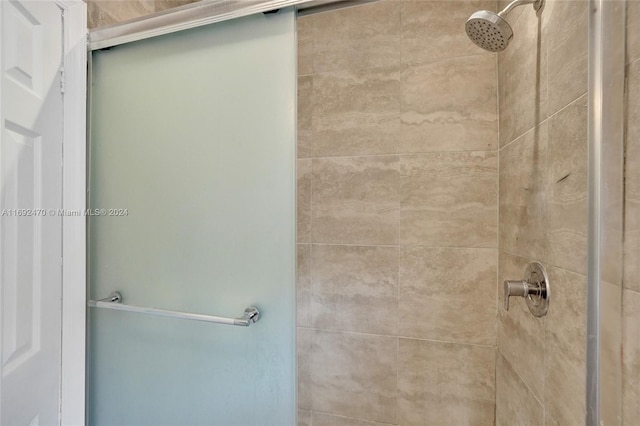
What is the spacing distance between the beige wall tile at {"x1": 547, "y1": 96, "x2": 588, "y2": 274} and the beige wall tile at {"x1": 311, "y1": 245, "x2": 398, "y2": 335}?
58cm

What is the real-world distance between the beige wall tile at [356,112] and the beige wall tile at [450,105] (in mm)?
52

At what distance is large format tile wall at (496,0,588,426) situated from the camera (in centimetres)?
56

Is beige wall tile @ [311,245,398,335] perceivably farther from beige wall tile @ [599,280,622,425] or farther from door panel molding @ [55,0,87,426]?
door panel molding @ [55,0,87,426]

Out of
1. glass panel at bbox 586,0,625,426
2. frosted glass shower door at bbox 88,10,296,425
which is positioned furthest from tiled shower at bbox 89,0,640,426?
frosted glass shower door at bbox 88,10,296,425

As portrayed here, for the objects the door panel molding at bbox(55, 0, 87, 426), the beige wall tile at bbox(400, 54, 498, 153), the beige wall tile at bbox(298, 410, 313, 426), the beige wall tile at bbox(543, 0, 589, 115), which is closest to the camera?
the beige wall tile at bbox(543, 0, 589, 115)

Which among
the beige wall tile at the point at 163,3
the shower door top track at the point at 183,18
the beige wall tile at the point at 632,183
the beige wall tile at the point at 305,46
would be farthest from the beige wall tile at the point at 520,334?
the beige wall tile at the point at 163,3

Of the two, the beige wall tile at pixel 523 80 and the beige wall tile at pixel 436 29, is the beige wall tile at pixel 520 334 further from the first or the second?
the beige wall tile at pixel 436 29

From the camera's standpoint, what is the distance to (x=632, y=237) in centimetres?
44

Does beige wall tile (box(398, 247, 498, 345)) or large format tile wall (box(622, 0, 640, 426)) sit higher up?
large format tile wall (box(622, 0, 640, 426))

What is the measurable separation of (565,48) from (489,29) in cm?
16

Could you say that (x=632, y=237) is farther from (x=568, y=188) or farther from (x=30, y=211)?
(x=30, y=211)

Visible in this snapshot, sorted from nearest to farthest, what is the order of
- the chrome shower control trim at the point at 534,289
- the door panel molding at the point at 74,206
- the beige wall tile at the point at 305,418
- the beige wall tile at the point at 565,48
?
the beige wall tile at the point at 565,48, the chrome shower control trim at the point at 534,289, the door panel molding at the point at 74,206, the beige wall tile at the point at 305,418

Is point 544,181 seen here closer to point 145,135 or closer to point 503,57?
point 503,57

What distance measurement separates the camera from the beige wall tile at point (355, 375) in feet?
3.84
